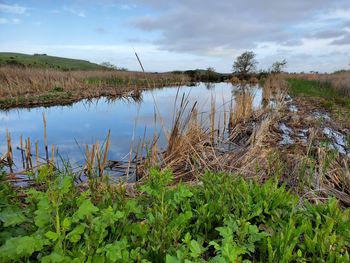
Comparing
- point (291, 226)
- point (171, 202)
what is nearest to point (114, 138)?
point (171, 202)

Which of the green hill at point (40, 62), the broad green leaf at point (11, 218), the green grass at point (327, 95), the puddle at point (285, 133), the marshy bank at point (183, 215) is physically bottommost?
the puddle at point (285, 133)

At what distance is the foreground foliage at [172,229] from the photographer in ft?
5.06

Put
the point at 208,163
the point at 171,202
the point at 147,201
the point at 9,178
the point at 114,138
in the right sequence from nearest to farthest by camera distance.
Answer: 1. the point at 171,202
2. the point at 147,201
3. the point at 9,178
4. the point at 208,163
5. the point at 114,138

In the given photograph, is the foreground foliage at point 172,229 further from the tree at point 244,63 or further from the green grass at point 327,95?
the tree at point 244,63

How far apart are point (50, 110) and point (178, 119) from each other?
10114mm

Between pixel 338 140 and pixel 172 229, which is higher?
pixel 172 229

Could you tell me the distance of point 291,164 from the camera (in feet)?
13.4

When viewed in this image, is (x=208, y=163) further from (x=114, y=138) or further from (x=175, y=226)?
(x=114, y=138)

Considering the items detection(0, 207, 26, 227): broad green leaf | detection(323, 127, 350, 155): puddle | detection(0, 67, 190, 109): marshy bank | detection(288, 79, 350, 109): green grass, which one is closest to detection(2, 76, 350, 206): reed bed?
detection(323, 127, 350, 155): puddle

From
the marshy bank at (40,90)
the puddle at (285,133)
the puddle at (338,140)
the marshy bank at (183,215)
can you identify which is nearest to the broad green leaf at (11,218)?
the marshy bank at (183,215)

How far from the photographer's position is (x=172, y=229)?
6.15ft

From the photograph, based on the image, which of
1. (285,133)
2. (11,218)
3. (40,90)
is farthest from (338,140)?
(40,90)

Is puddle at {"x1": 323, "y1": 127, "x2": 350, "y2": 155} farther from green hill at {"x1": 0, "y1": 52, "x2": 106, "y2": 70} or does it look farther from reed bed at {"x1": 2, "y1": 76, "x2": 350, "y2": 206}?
green hill at {"x1": 0, "y1": 52, "x2": 106, "y2": 70}

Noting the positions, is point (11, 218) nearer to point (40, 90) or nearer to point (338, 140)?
point (338, 140)
